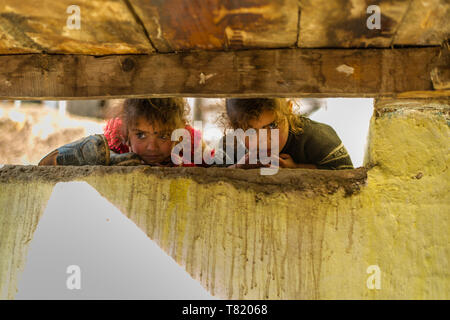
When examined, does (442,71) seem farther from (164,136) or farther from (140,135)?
(140,135)

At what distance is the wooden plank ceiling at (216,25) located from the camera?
120 centimetres

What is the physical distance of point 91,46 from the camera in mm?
1477

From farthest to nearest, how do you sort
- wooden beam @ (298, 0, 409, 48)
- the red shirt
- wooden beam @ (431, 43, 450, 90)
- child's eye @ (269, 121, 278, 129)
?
the red shirt
child's eye @ (269, 121, 278, 129)
wooden beam @ (431, 43, 450, 90)
wooden beam @ (298, 0, 409, 48)

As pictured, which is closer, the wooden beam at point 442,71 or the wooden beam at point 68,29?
the wooden beam at point 68,29

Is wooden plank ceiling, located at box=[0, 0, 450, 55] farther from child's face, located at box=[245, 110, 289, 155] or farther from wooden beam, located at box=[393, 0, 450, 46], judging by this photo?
child's face, located at box=[245, 110, 289, 155]

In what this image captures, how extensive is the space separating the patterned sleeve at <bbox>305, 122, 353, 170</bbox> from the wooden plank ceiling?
2.83 ft

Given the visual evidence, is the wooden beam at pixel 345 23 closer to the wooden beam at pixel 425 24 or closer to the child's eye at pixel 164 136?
the wooden beam at pixel 425 24

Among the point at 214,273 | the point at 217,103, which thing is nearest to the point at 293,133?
the point at 217,103

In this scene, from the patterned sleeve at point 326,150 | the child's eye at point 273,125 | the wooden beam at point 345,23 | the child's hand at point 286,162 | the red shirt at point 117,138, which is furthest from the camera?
the red shirt at point 117,138

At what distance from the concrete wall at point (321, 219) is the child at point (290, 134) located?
0.44 meters

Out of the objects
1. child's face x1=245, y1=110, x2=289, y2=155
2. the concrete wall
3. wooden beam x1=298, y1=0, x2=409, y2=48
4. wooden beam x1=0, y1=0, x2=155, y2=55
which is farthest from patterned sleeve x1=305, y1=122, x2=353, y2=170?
wooden beam x1=0, y1=0, x2=155, y2=55

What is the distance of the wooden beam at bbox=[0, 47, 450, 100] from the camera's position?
141 cm

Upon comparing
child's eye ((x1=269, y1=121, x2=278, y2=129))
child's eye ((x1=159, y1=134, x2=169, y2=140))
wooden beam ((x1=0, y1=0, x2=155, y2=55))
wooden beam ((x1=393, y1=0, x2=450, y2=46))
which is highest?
child's eye ((x1=159, y1=134, x2=169, y2=140))

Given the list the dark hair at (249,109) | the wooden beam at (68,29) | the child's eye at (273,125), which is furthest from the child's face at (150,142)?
the wooden beam at (68,29)
